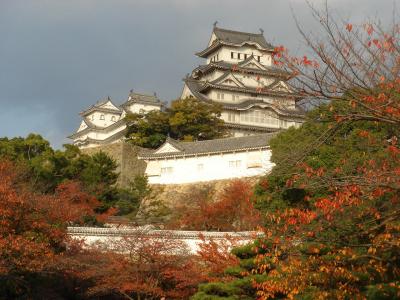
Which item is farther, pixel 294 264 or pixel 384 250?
pixel 294 264

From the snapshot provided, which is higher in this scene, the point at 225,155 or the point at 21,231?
the point at 225,155

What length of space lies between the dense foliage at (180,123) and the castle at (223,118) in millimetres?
2210

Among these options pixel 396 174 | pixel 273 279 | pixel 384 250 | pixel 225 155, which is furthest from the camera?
pixel 225 155

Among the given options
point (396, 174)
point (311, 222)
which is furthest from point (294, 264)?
point (396, 174)

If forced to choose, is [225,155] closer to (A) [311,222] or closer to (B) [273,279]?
(B) [273,279]

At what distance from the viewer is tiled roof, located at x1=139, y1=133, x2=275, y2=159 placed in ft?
112

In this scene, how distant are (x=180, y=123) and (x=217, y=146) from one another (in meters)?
4.81

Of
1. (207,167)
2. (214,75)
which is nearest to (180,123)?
(207,167)

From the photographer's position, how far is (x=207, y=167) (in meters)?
34.8

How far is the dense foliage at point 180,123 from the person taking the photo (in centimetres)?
3903

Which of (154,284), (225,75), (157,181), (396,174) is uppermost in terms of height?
(225,75)

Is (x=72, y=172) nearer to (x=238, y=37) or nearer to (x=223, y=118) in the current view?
(x=223, y=118)

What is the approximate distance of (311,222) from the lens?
10102 millimetres

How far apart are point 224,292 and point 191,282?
397 centimetres
